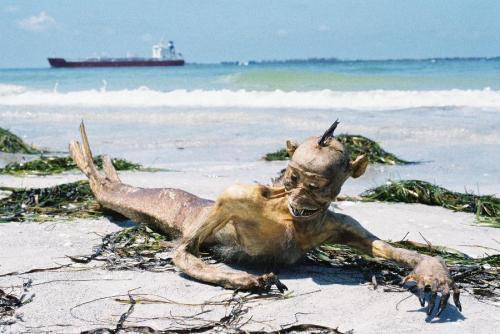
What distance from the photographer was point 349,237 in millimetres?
4250

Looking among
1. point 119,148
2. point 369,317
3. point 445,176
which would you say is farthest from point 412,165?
point 369,317

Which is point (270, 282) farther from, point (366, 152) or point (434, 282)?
point (366, 152)

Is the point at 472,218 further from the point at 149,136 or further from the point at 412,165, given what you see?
the point at 149,136

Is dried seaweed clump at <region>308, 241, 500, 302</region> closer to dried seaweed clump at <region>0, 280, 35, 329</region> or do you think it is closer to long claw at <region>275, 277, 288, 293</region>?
long claw at <region>275, 277, 288, 293</region>

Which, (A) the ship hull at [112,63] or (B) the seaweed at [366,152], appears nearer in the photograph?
(B) the seaweed at [366,152]

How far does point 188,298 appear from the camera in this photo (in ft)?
12.8

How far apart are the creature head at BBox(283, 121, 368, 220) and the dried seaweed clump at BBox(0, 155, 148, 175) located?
18.4 feet

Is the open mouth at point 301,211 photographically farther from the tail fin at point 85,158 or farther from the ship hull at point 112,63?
the ship hull at point 112,63

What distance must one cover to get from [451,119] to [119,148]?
9092 mm

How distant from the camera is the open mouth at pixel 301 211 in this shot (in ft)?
13.0

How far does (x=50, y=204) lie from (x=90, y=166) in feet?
2.33

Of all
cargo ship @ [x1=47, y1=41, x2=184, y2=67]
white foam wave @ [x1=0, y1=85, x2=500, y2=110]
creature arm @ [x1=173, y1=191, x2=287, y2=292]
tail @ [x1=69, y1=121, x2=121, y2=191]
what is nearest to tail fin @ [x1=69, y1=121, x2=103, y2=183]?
tail @ [x1=69, y1=121, x2=121, y2=191]

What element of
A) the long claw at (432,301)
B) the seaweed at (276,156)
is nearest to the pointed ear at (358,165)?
the long claw at (432,301)

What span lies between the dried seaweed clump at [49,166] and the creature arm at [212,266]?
4950 mm
